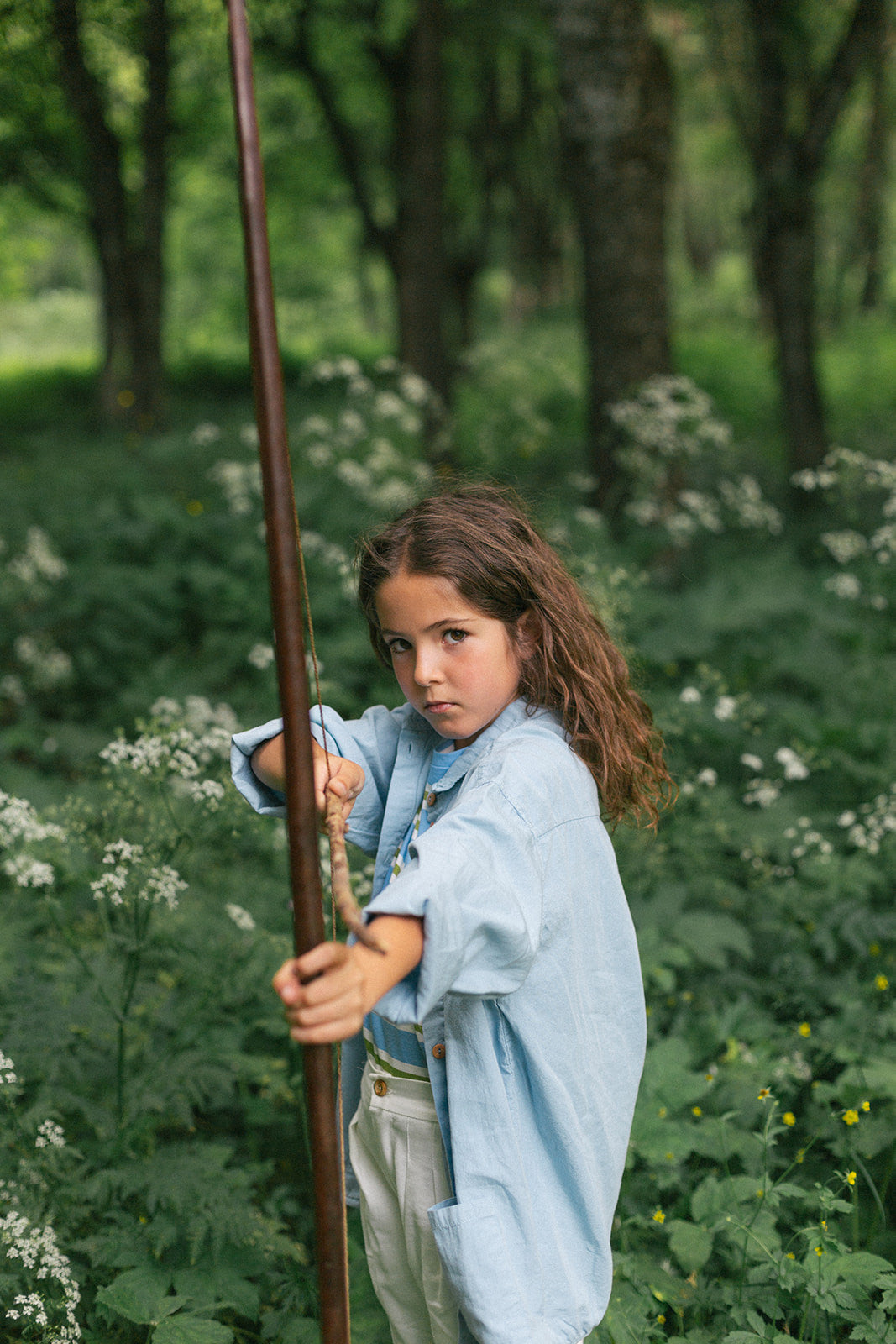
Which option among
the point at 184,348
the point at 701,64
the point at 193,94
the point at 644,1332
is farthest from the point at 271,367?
the point at 184,348

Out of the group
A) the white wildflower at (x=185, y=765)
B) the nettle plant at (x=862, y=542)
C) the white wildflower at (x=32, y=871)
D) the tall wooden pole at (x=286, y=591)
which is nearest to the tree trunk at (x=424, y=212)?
the nettle plant at (x=862, y=542)

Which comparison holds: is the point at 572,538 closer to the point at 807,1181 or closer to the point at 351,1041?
the point at 807,1181

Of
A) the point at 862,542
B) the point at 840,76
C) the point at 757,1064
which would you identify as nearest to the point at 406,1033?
the point at 757,1064

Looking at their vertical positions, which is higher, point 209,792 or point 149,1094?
point 209,792

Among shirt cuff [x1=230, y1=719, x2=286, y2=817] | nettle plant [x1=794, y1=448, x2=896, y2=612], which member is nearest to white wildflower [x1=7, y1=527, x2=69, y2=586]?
nettle plant [x1=794, y1=448, x2=896, y2=612]

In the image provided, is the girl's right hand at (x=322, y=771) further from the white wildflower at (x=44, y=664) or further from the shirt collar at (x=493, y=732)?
the white wildflower at (x=44, y=664)

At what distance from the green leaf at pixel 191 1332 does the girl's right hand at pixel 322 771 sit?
3.58 ft

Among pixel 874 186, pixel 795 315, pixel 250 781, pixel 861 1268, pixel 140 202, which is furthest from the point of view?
pixel 874 186

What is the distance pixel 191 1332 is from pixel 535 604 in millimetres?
1592

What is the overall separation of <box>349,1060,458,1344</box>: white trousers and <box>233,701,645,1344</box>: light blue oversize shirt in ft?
0.25

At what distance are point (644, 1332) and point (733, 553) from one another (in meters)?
5.09

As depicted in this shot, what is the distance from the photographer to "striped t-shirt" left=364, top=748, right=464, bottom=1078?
5.61ft

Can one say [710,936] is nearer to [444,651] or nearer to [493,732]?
[493,732]

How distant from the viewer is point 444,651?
1646mm
